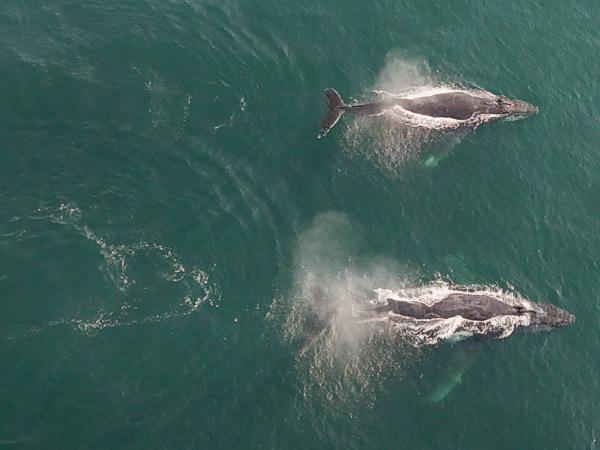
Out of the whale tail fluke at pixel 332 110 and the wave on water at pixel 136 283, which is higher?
the whale tail fluke at pixel 332 110

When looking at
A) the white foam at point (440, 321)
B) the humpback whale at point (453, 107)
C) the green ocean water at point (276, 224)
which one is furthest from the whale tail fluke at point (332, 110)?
the white foam at point (440, 321)

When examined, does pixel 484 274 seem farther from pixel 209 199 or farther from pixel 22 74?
pixel 22 74

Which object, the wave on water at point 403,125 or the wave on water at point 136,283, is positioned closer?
the wave on water at point 136,283

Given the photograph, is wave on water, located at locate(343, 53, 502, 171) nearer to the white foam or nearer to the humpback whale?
the humpback whale

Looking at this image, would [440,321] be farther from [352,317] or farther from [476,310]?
[352,317]

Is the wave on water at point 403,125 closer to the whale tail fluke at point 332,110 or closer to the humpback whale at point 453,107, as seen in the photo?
the humpback whale at point 453,107

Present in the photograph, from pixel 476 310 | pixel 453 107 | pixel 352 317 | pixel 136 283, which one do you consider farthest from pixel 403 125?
pixel 136 283
